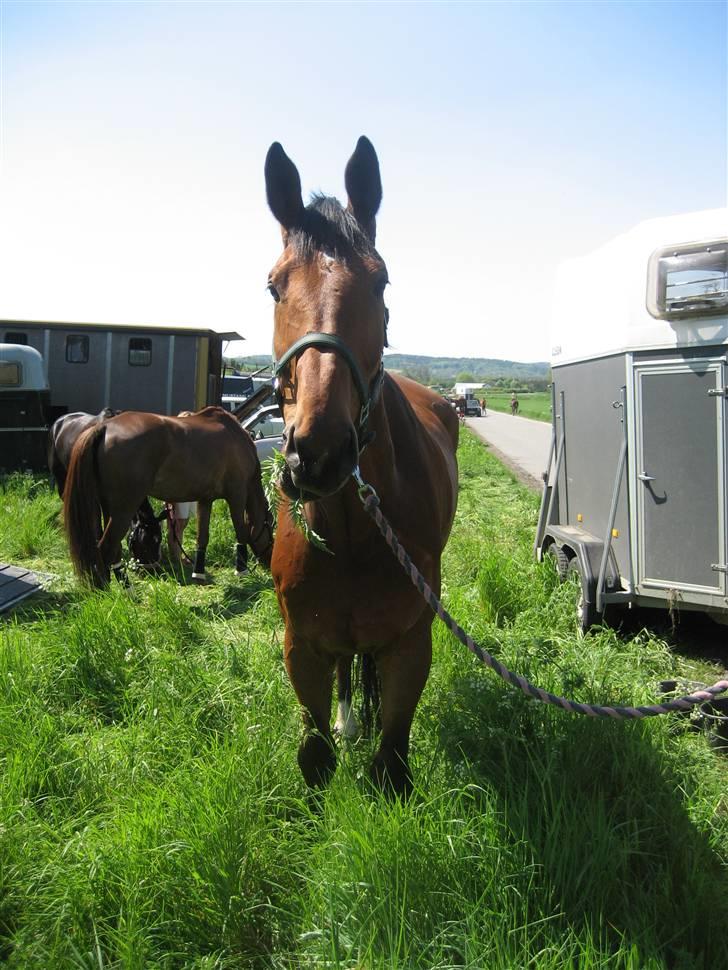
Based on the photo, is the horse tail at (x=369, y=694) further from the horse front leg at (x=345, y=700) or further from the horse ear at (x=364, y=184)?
the horse ear at (x=364, y=184)

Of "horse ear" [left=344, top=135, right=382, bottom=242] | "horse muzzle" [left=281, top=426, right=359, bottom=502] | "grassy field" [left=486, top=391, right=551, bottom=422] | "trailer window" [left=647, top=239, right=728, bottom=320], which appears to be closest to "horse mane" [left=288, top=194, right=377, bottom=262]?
"horse ear" [left=344, top=135, right=382, bottom=242]

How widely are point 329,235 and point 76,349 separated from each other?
48.1 ft

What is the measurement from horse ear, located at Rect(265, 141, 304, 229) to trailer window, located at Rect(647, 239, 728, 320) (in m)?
3.05

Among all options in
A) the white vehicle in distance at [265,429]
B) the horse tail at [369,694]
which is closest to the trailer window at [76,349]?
the white vehicle in distance at [265,429]

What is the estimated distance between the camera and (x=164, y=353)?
49.0 ft

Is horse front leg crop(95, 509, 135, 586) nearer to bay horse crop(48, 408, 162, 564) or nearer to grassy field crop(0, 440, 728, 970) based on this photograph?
bay horse crop(48, 408, 162, 564)

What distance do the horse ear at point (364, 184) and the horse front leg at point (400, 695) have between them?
148 centimetres

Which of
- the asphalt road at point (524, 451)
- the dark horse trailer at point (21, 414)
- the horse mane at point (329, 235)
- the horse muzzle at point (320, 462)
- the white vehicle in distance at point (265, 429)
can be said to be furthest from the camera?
the asphalt road at point (524, 451)

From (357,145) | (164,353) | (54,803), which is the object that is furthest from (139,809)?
(164,353)

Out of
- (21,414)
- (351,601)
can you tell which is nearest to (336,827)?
(351,601)

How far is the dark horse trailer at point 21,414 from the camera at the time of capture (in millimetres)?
11352

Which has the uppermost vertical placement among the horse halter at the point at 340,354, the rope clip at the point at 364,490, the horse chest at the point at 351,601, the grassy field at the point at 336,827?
the horse halter at the point at 340,354

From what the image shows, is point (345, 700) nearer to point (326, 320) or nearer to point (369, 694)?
point (369, 694)

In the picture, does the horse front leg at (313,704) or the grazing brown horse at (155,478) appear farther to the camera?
the grazing brown horse at (155,478)
